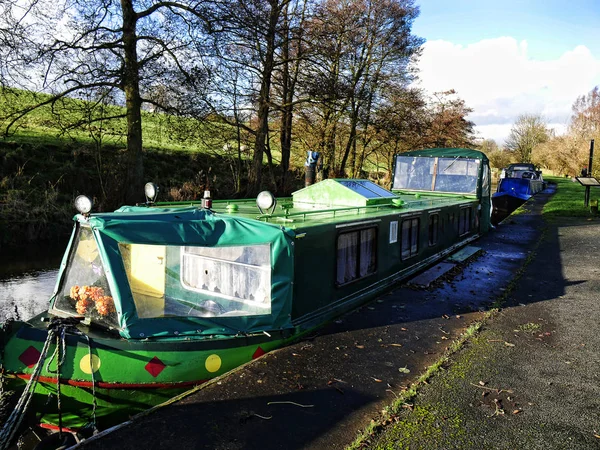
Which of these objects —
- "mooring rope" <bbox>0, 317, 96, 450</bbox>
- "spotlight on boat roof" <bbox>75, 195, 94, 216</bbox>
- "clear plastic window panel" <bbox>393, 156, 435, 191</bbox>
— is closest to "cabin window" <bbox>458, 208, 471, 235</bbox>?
"clear plastic window panel" <bbox>393, 156, 435, 191</bbox>

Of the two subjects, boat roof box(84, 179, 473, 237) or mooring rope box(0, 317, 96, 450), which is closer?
mooring rope box(0, 317, 96, 450)

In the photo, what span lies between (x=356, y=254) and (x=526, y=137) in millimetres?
69246

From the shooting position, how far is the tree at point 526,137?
217 feet

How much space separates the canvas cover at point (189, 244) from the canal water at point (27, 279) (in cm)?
467

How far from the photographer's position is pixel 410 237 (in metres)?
10.0

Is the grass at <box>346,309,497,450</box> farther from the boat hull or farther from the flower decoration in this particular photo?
the flower decoration

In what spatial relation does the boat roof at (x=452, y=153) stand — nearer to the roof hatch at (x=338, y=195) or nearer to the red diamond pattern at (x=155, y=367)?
the roof hatch at (x=338, y=195)

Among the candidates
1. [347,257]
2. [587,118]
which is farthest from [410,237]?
[587,118]

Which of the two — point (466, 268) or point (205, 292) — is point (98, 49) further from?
point (466, 268)

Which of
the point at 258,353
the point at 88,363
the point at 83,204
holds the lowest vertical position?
the point at 258,353

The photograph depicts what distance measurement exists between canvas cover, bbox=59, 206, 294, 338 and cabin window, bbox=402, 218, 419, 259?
424cm

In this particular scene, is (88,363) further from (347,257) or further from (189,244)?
(347,257)

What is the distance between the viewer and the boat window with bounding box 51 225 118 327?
5281 mm

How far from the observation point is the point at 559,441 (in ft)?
13.8
